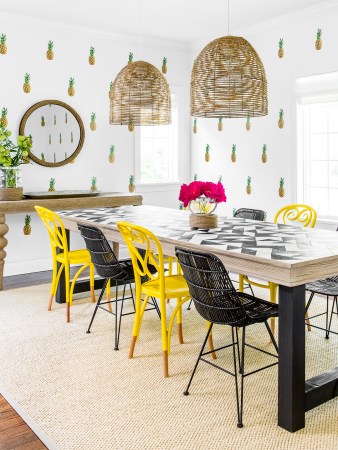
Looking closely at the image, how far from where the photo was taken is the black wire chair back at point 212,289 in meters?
2.22

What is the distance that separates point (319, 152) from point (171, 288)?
2.87 meters

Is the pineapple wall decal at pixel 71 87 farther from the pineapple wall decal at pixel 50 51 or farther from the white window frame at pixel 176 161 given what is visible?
the white window frame at pixel 176 161

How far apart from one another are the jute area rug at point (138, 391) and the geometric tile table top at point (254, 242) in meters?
0.68

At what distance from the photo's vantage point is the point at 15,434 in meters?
2.21

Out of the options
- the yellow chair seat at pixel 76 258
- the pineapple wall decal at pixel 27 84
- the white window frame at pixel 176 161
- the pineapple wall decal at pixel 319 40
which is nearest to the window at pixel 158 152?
the white window frame at pixel 176 161

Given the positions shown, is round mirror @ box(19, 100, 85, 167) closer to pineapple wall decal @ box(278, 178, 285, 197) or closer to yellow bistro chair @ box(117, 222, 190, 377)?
pineapple wall decal @ box(278, 178, 285, 197)

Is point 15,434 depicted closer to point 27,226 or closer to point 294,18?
point 27,226

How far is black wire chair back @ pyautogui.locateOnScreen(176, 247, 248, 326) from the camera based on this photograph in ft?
7.30

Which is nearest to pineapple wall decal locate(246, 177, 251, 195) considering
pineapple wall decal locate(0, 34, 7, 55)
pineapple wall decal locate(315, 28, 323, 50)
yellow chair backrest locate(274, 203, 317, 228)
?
pineapple wall decal locate(315, 28, 323, 50)

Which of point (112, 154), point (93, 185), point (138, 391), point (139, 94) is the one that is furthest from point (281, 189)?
point (138, 391)

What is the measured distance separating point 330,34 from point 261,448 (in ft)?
13.2

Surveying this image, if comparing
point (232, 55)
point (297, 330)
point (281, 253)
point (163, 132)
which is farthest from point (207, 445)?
point (163, 132)

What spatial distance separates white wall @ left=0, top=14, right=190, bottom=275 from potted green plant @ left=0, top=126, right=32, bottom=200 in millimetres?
461

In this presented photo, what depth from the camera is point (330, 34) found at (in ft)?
15.6
